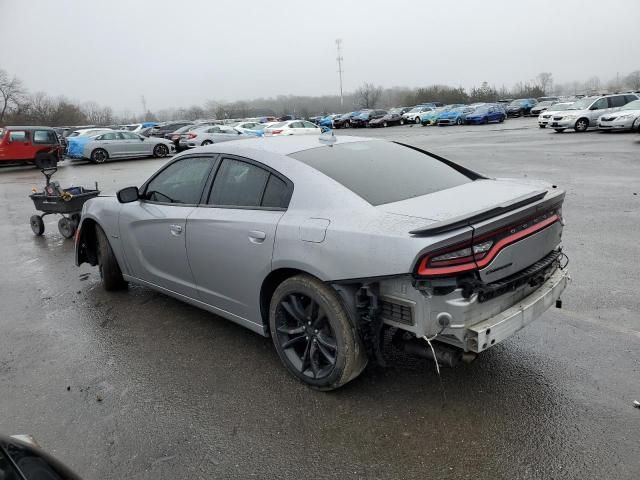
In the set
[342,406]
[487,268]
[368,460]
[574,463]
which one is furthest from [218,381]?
[574,463]

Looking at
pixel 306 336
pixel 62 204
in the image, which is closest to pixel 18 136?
pixel 62 204

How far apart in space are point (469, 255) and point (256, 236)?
1.43m

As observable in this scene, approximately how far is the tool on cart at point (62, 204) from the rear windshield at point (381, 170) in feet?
19.0

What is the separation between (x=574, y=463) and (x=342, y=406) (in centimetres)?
129

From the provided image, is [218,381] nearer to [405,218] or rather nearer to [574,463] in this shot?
[405,218]

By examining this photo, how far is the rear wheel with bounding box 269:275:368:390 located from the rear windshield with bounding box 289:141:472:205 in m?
0.69

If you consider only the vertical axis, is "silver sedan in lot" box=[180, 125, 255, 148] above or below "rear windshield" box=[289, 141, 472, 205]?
above

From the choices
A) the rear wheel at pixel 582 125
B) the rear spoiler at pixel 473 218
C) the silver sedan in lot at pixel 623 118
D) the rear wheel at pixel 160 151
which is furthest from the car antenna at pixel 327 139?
the rear wheel at pixel 582 125

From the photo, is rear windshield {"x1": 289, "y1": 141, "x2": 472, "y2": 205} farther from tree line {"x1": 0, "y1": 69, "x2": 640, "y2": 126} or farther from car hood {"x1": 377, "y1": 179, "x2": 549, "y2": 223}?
tree line {"x1": 0, "y1": 69, "x2": 640, "y2": 126}

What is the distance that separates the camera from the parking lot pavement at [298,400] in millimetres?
2652

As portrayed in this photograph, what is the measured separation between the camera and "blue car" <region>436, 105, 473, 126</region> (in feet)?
139

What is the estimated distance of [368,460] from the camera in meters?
2.65

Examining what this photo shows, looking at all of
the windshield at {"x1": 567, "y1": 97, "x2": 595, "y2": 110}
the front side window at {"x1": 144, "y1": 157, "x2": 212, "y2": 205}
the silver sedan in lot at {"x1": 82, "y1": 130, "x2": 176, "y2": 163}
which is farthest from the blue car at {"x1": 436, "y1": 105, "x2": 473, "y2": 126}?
the front side window at {"x1": 144, "y1": 157, "x2": 212, "y2": 205}

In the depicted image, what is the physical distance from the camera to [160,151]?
84.9 feet
